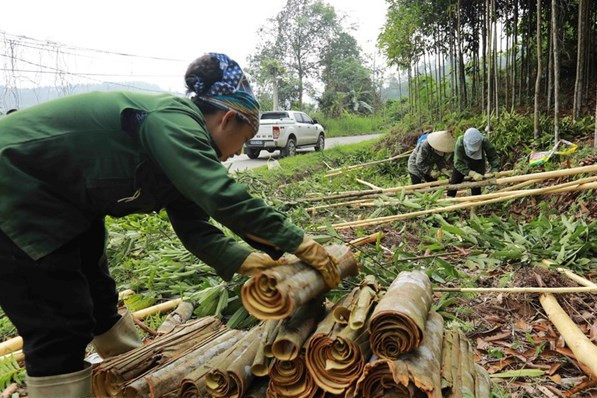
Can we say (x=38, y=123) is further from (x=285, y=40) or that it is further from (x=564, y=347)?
(x=285, y=40)

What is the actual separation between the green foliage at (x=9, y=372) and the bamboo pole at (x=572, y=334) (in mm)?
3044

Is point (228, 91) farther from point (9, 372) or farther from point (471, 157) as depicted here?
point (471, 157)

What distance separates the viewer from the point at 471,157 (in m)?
6.73

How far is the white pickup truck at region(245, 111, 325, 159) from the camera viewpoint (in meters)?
13.5

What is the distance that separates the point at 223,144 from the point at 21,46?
1140cm

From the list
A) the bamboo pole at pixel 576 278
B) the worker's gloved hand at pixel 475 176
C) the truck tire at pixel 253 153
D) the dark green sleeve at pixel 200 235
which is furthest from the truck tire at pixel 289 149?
the dark green sleeve at pixel 200 235

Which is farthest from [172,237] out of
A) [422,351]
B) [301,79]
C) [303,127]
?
[301,79]

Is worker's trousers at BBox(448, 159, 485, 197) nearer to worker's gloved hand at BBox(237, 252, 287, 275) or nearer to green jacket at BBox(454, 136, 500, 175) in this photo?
green jacket at BBox(454, 136, 500, 175)

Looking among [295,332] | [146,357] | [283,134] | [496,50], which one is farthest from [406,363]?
[283,134]

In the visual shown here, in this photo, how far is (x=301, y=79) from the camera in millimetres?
29859

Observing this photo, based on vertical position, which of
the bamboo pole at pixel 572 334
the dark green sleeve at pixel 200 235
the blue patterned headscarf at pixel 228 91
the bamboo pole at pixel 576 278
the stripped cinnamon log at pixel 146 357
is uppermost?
the blue patterned headscarf at pixel 228 91

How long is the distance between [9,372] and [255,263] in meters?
1.70

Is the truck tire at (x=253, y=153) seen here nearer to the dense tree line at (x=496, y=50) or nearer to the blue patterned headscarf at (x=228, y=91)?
the dense tree line at (x=496, y=50)

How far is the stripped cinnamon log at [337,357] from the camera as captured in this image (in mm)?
1727
